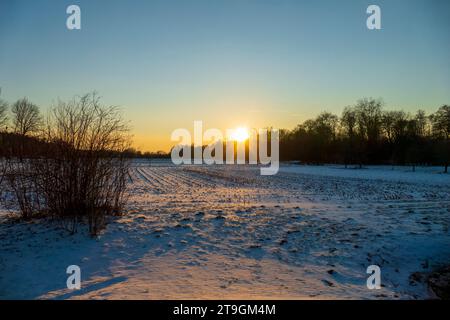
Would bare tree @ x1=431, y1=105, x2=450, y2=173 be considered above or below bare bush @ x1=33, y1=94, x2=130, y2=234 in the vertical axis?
above

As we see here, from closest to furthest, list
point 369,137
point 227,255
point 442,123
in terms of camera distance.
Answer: point 227,255 → point 442,123 → point 369,137

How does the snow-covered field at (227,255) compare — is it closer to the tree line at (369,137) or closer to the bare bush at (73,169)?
the bare bush at (73,169)

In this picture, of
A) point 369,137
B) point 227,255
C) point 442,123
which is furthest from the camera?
point 369,137

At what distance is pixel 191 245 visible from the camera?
7.12 meters

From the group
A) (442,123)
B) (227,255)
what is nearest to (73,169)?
(227,255)

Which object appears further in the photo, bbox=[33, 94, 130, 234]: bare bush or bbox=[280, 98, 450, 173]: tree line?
bbox=[280, 98, 450, 173]: tree line

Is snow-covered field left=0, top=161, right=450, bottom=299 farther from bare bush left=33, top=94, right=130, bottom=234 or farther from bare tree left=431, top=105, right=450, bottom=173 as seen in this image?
bare tree left=431, top=105, right=450, bottom=173

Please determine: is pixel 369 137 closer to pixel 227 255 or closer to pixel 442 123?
pixel 442 123

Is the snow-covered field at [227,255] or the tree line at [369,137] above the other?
the tree line at [369,137]

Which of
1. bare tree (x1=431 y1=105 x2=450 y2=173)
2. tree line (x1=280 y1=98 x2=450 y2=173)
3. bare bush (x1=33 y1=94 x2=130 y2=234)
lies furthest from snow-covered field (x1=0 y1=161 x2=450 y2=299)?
bare tree (x1=431 y1=105 x2=450 y2=173)

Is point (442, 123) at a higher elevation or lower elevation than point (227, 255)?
higher

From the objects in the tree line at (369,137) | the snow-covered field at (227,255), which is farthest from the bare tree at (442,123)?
the snow-covered field at (227,255)

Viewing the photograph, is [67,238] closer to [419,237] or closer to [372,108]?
[419,237]

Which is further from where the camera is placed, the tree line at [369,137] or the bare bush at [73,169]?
the tree line at [369,137]
